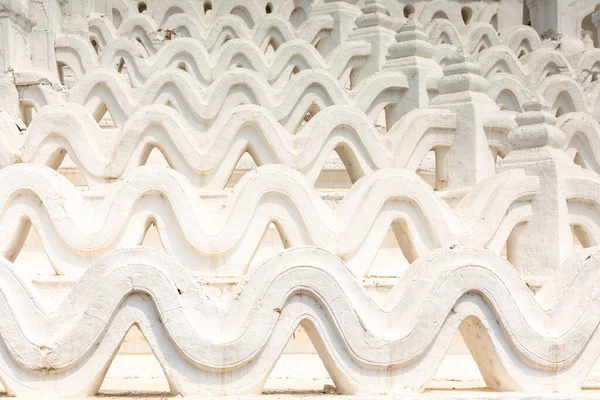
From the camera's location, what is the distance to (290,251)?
4.20 metres

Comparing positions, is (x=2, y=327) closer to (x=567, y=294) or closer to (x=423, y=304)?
(x=423, y=304)

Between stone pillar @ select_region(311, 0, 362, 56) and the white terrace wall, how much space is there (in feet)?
0.10

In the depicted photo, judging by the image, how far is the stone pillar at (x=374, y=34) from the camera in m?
8.69

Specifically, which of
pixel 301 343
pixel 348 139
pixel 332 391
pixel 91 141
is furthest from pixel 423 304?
pixel 91 141

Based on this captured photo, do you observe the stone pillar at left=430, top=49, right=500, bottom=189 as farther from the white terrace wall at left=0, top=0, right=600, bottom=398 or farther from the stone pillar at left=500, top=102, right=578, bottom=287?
the stone pillar at left=500, top=102, right=578, bottom=287

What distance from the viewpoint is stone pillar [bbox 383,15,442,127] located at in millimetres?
7559

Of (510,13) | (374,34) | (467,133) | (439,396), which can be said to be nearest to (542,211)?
(467,133)

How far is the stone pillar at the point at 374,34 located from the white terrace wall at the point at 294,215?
0.02 metres

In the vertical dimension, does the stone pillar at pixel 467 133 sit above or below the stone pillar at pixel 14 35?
below

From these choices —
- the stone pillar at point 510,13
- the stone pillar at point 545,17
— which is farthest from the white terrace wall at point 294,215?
the stone pillar at point 510,13

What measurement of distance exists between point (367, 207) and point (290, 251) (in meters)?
1.42

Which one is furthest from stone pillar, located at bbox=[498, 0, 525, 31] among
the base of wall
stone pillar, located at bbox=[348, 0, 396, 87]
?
the base of wall

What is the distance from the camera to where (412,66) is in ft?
25.1

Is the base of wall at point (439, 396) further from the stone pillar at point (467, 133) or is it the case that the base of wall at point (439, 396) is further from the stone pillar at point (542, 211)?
the stone pillar at point (467, 133)
